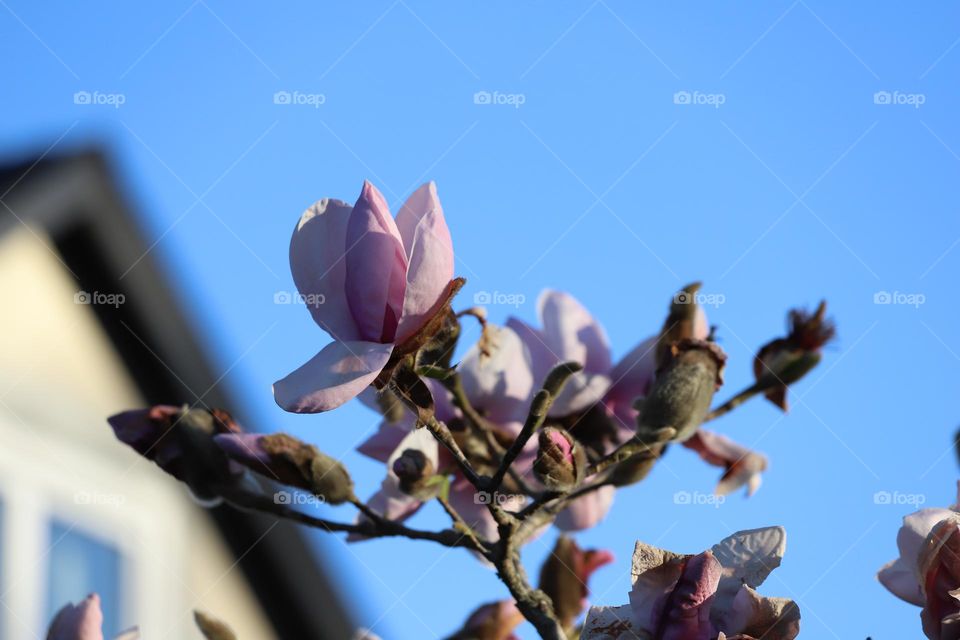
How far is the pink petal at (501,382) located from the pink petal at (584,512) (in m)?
0.15

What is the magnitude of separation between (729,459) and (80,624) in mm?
883

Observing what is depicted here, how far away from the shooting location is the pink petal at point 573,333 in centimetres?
148

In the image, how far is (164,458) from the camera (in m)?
1.27

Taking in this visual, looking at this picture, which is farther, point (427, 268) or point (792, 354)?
point (792, 354)

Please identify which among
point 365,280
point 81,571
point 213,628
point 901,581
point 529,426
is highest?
point 365,280

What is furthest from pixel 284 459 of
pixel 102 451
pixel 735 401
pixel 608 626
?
pixel 102 451

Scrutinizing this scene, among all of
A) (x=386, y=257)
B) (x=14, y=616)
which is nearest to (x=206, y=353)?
(x=14, y=616)

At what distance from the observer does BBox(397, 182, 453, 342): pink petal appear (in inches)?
38.5

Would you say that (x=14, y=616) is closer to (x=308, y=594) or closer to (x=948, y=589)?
(x=308, y=594)

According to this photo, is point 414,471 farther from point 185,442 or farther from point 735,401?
point 735,401

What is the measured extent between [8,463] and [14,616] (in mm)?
586

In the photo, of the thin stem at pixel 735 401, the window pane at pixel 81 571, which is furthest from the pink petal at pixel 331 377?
the window pane at pixel 81 571

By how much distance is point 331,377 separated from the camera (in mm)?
939

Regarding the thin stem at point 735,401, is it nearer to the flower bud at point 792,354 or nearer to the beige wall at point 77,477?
the flower bud at point 792,354
